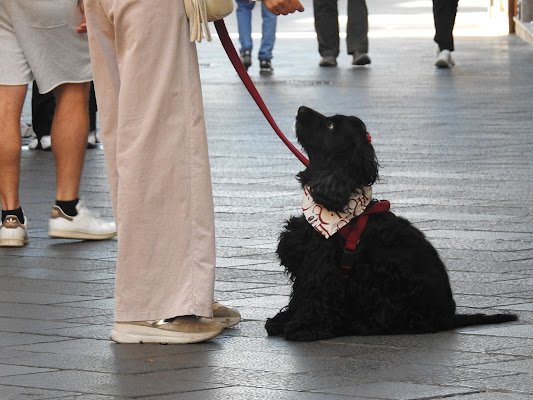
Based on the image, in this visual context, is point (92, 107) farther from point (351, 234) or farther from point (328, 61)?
point (328, 61)

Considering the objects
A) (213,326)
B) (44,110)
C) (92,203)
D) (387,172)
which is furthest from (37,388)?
(44,110)

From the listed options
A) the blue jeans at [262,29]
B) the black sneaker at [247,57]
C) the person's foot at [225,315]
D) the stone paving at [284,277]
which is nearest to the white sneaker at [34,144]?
the stone paving at [284,277]

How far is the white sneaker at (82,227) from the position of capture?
221 inches

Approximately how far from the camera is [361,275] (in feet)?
13.1

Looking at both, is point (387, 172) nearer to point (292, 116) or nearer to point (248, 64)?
point (292, 116)

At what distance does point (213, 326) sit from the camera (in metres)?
3.92

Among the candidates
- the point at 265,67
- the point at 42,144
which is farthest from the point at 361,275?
the point at 265,67

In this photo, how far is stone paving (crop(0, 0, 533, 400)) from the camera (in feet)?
11.1

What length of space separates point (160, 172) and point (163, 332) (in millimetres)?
519

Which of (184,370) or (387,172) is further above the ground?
(184,370)

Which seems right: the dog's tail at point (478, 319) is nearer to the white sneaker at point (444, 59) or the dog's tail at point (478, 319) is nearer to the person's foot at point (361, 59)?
Result: the white sneaker at point (444, 59)

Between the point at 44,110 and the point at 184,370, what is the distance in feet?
17.0

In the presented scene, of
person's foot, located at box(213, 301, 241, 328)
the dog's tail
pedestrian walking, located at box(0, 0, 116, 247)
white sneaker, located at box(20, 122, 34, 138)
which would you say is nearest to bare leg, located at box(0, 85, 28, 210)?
pedestrian walking, located at box(0, 0, 116, 247)

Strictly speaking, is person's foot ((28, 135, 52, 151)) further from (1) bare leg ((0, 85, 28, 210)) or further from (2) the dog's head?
(2) the dog's head
